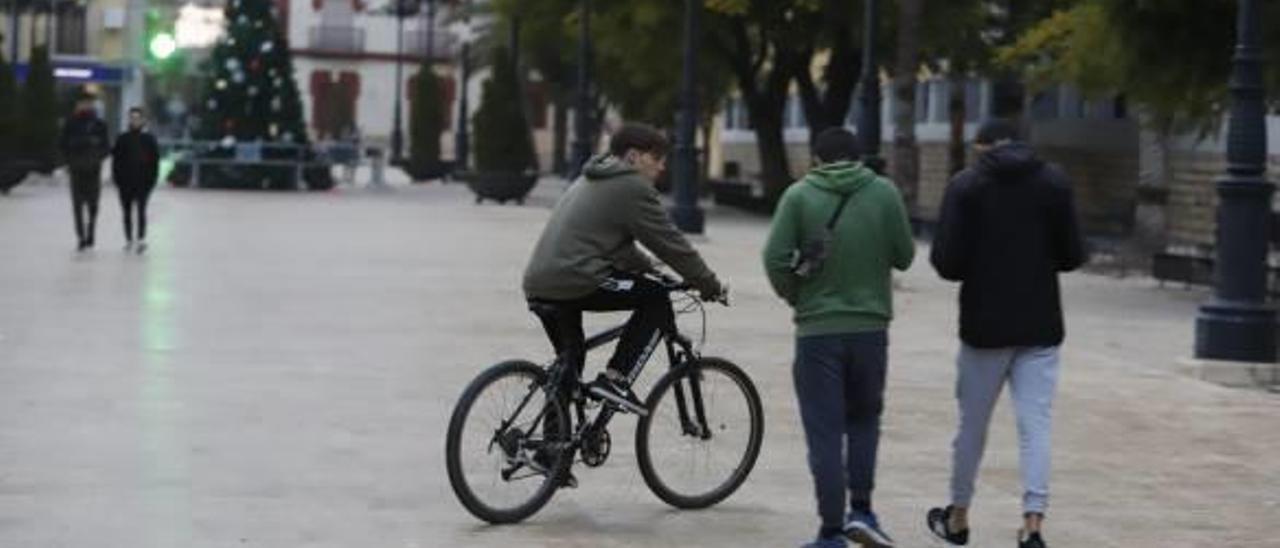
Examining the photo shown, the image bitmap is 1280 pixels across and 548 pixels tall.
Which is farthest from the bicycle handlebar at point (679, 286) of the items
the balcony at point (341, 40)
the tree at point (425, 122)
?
the balcony at point (341, 40)

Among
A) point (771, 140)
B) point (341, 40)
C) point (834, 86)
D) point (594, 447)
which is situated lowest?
point (594, 447)

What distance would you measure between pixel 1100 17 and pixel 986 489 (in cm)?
1099

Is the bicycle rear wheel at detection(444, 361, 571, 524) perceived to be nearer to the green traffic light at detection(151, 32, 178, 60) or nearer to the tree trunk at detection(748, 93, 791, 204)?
the green traffic light at detection(151, 32, 178, 60)

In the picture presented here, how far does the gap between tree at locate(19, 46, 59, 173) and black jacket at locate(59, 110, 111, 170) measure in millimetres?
22026

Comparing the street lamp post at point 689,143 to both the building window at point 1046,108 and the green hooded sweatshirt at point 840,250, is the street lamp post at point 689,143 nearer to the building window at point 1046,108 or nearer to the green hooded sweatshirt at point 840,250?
the building window at point 1046,108

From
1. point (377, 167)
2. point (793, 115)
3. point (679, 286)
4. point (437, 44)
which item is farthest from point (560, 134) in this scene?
point (679, 286)

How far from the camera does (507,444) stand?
8.42 m

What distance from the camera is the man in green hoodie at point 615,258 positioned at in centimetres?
838

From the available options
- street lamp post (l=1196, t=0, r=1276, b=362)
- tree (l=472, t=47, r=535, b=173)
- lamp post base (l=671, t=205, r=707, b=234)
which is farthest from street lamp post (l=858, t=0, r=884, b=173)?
tree (l=472, t=47, r=535, b=173)

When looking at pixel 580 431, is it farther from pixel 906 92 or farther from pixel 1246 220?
pixel 906 92

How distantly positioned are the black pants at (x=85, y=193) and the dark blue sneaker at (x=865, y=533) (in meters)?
17.1

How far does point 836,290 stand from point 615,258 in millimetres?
1018

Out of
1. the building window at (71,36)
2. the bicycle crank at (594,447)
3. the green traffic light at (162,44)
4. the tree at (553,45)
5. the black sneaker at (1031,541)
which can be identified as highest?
the building window at (71,36)

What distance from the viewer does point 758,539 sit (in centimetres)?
841
